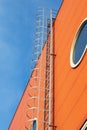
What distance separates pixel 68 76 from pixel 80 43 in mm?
1618

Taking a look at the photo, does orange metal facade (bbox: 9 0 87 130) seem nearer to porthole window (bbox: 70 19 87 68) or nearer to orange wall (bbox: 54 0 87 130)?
orange wall (bbox: 54 0 87 130)

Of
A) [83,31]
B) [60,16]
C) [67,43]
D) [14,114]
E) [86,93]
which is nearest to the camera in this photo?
[86,93]

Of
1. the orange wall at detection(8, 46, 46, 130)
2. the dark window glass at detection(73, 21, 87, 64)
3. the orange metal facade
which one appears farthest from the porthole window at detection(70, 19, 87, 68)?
the orange wall at detection(8, 46, 46, 130)

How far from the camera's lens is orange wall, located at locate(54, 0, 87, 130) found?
52.7 ft

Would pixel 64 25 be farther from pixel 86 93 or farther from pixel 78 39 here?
pixel 86 93

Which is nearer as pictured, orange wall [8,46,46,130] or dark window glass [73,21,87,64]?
dark window glass [73,21,87,64]

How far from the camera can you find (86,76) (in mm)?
15898

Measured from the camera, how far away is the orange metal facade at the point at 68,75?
16.1 m

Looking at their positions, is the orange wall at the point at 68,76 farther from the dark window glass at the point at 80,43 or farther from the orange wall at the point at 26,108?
the orange wall at the point at 26,108

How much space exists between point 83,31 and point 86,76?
287 centimetres

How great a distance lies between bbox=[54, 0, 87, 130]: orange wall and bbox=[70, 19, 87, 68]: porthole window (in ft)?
1.06

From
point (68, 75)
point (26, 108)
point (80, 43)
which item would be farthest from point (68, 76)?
point (26, 108)

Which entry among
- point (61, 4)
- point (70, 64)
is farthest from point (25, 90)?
point (70, 64)

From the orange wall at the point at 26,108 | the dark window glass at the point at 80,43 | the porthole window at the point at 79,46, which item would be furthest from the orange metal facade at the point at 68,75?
the orange wall at the point at 26,108
